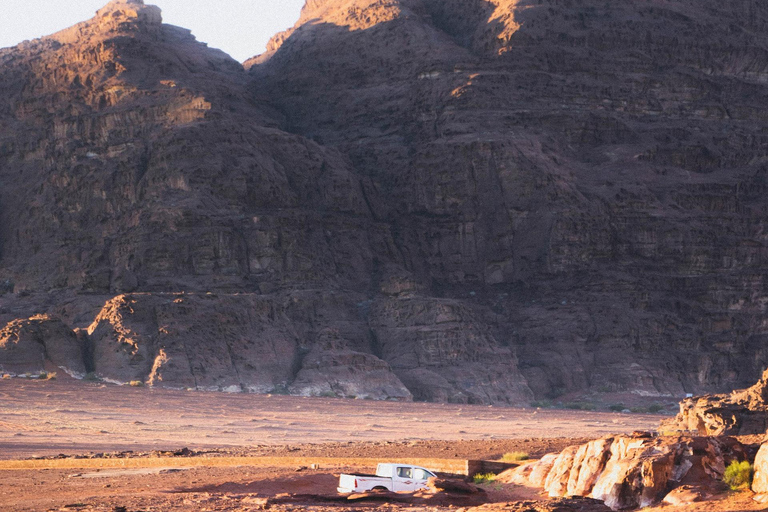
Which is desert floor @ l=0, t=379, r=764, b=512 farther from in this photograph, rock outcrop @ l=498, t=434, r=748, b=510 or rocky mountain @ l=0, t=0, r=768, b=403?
rocky mountain @ l=0, t=0, r=768, b=403

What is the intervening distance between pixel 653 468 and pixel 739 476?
162 centimetres

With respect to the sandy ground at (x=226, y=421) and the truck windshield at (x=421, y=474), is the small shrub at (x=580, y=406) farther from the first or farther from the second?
the truck windshield at (x=421, y=474)

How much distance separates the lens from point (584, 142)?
10231 cm

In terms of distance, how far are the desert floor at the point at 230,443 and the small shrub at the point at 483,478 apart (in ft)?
3.76

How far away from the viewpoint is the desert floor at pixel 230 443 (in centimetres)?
2747

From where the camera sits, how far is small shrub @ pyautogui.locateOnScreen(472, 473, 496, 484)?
99.6 ft

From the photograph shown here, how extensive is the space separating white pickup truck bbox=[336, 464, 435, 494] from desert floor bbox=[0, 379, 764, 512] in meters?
0.60

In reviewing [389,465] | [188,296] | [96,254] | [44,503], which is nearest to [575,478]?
[389,465]

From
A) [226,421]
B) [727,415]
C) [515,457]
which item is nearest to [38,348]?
[226,421]

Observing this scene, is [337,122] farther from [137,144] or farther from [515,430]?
[515,430]

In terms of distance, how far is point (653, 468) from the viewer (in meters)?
22.8

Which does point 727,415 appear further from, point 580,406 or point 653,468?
point 580,406

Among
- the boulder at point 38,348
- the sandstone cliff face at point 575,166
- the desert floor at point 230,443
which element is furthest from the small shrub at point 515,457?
the sandstone cliff face at point 575,166

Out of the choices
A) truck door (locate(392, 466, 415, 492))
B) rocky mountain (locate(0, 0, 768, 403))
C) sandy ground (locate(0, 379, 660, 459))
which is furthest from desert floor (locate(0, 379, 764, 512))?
rocky mountain (locate(0, 0, 768, 403))
